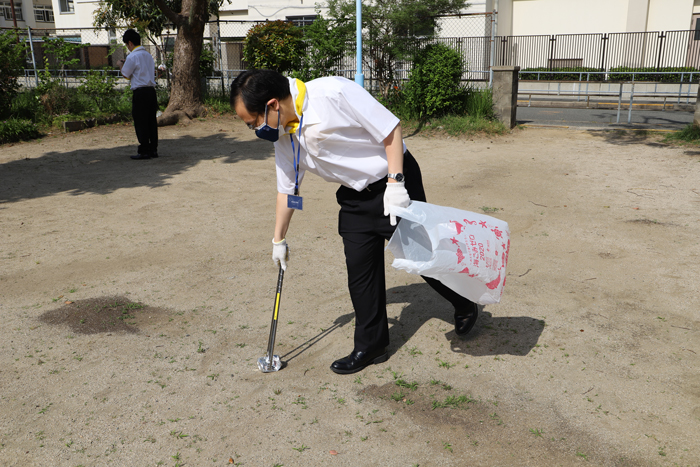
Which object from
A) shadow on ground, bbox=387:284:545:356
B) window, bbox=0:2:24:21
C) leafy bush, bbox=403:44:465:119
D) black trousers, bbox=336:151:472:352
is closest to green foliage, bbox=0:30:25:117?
leafy bush, bbox=403:44:465:119

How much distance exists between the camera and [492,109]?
1079 cm

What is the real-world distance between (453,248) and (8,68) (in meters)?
12.0

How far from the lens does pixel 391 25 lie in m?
11.8

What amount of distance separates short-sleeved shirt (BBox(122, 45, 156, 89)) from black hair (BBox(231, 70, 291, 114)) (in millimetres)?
6614

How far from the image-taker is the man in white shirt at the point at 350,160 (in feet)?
8.79

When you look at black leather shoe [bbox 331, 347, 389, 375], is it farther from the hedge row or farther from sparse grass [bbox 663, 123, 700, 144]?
the hedge row

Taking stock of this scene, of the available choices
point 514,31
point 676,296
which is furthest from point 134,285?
point 514,31

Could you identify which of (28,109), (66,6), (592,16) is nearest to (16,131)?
(28,109)

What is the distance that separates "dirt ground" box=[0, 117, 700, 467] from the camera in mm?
2641

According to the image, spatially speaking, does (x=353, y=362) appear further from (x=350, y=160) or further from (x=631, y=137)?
(x=631, y=137)

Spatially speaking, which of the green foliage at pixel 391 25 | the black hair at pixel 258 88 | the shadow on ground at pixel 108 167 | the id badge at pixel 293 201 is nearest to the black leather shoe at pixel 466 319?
the id badge at pixel 293 201

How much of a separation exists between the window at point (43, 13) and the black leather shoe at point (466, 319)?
51.4 metres

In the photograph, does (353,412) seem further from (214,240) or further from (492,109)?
(492,109)

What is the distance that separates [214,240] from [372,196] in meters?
2.79
